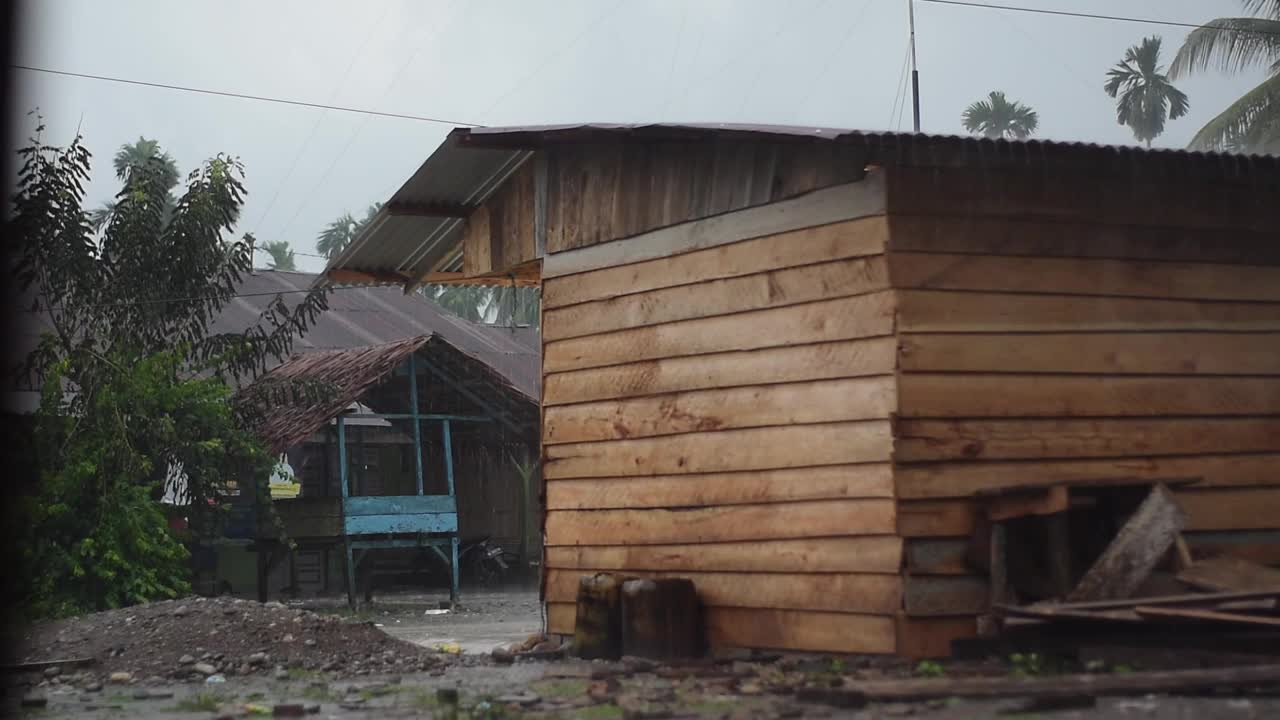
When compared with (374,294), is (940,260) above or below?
below

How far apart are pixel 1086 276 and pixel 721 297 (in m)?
2.47

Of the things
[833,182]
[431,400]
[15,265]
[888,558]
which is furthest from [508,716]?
[431,400]

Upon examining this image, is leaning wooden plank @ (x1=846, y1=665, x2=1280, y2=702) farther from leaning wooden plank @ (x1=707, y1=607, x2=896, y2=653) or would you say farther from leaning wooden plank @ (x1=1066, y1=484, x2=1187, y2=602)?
leaning wooden plank @ (x1=707, y1=607, x2=896, y2=653)

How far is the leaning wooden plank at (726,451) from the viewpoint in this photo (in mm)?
8648

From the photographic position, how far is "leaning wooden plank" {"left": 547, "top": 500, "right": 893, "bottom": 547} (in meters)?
8.61

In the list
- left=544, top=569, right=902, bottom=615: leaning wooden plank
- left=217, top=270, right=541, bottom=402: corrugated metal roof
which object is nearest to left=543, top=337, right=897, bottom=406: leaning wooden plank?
left=544, top=569, right=902, bottom=615: leaning wooden plank

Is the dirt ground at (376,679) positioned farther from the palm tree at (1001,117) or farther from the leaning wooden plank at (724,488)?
the palm tree at (1001,117)

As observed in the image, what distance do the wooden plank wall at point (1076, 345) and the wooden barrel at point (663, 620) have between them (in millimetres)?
1881

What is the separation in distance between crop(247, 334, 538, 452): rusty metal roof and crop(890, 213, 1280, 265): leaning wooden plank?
12169 millimetres

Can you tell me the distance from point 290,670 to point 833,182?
5.55m

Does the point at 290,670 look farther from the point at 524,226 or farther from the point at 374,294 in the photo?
the point at 374,294

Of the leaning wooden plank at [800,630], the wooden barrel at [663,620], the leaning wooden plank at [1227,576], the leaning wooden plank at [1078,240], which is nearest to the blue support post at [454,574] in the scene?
the wooden barrel at [663,620]

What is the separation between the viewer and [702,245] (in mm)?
9945

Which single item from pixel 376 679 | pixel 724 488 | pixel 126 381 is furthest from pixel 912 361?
pixel 126 381
